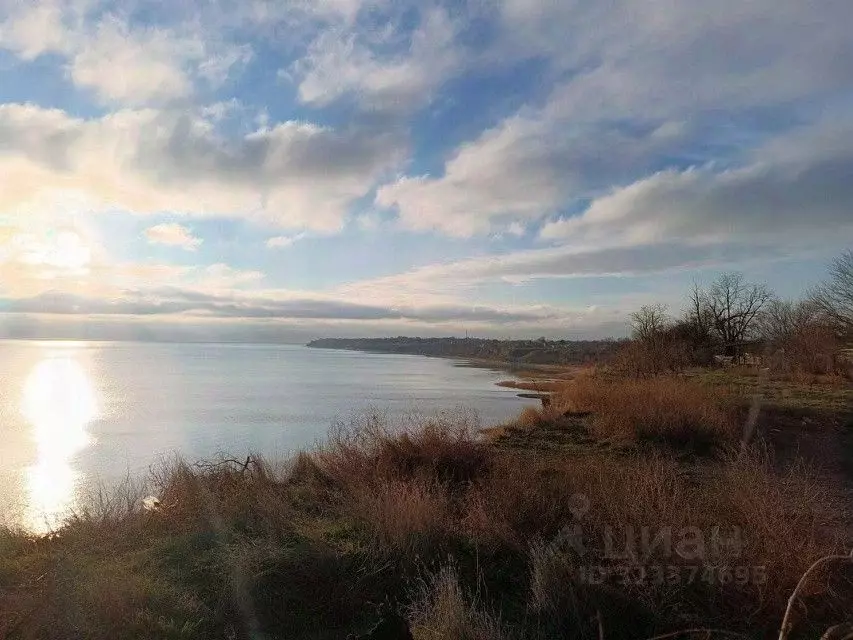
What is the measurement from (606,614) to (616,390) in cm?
1516

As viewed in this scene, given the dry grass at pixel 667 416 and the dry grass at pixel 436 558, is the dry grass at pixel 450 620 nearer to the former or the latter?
the dry grass at pixel 436 558

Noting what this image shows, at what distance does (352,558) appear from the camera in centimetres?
764

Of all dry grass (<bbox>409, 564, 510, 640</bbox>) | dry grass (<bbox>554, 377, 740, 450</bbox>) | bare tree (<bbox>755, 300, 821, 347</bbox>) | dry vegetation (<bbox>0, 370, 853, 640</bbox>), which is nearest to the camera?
dry grass (<bbox>409, 564, 510, 640</bbox>)

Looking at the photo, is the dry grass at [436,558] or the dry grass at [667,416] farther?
the dry grass at [667,416]

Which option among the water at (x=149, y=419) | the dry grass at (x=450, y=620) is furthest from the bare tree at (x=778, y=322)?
the dry grass at (x=450, y=620)

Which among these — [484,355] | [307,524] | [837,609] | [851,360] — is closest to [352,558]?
[307,524]

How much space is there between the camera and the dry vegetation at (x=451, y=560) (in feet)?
19.6

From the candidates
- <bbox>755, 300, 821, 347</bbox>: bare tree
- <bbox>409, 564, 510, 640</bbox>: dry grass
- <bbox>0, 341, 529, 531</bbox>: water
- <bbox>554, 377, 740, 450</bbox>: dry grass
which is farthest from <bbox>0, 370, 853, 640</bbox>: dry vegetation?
<bbox>755, 300, 821, 347</bbox>: bare tree

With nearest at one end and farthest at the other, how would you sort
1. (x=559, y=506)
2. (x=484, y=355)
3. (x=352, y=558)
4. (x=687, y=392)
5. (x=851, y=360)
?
(x=352, y=558) → (x=559, y=506) → (x=687, y=392) → (x=851, y=360) → (x=484, y=355)

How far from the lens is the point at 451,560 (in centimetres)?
709

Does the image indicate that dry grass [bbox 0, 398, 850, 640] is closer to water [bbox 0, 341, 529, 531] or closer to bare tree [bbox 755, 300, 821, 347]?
water [bbox 0, 341, 529, 531]

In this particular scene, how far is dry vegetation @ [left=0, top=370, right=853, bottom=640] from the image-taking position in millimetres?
5988

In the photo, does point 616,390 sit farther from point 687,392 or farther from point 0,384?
point 0,384

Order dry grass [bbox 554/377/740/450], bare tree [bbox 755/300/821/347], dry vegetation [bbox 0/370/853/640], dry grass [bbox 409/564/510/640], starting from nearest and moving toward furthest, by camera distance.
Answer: dry grass [bbox 409/564/510/640] → dry vegetation [bbox 0/370/853/640] → dry grass [bbox 554/377/740/450] → bare tree [bbox 755/300/821/347]
